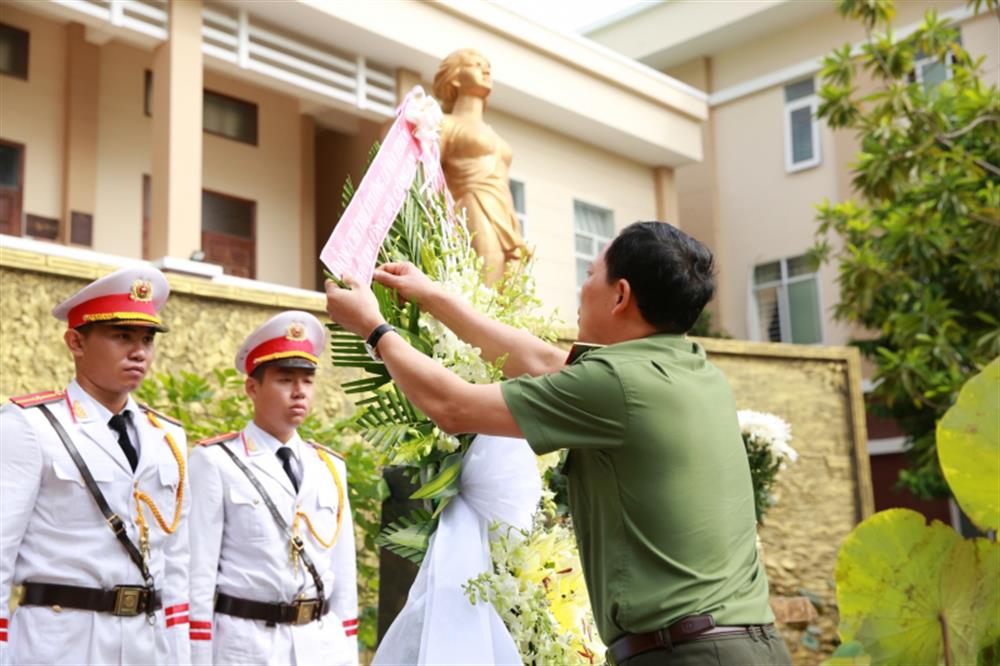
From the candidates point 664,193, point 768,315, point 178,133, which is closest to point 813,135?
point 664,193

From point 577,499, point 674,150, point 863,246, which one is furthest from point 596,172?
point 577,499

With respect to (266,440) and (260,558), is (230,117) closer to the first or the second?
(266,440)

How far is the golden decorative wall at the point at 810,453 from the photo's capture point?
885 centimetres

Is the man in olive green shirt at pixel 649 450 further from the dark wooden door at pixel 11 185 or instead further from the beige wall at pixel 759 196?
the beige wall at pixel 759 196

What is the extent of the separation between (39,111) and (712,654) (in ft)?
30.1

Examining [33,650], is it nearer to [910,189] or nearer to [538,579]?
[538,579]

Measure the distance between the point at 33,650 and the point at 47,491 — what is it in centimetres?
37

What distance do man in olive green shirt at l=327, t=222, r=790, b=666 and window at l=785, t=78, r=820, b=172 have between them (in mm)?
12993

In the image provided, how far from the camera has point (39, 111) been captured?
9.68 meters

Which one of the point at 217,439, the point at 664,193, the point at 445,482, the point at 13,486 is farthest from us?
the point at 664,193

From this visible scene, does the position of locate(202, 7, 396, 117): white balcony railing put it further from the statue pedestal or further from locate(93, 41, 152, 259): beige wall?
the statue pedestal

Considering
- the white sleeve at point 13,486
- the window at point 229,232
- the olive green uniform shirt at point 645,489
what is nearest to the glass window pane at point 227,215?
the window at point 229,232

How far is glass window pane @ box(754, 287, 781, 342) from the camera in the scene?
48.5 feet

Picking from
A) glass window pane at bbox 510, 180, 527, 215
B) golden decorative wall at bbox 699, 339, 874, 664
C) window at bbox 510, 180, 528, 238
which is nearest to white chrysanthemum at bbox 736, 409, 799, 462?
golden decorative wall at bbox 699, 339, 874, 664
